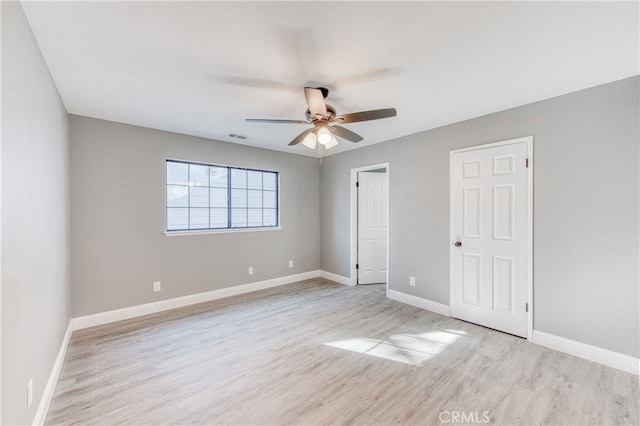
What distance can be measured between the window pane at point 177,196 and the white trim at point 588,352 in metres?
4.65

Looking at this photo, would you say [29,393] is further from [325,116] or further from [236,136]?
[236,136]

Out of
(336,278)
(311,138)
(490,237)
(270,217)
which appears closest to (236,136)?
(270,217)

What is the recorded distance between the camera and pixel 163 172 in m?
3.70

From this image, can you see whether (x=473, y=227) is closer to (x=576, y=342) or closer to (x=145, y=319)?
(x=576, y=342)

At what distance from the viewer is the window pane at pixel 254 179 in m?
4.65

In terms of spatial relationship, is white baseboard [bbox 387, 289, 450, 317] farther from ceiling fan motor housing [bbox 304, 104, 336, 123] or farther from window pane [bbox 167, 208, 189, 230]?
window pane [bbox 167, 208, 189, 230]

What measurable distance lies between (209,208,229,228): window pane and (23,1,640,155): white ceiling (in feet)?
5.75

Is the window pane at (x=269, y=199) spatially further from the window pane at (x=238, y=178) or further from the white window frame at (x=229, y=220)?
the window pane at (x=238, y=178)

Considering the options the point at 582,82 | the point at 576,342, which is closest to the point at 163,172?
the point at 582,82

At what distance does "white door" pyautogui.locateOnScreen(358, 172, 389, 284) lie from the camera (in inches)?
192

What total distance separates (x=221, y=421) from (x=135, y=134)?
3439mm

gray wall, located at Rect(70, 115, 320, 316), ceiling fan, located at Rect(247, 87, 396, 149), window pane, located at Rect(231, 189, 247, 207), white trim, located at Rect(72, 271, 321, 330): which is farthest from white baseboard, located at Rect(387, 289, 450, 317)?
window pane, located at Rect(231, 189, 247, 207)

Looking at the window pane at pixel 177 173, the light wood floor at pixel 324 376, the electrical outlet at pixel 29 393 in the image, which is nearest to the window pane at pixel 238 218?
the window pane at pixel 177 173

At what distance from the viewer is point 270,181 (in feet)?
16.2
